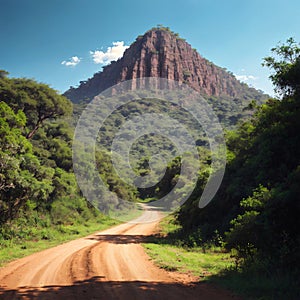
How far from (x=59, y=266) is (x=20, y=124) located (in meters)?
12.4

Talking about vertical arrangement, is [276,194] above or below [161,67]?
below

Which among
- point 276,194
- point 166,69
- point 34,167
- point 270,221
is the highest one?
point 166,69

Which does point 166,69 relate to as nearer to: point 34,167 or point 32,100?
point 32,100

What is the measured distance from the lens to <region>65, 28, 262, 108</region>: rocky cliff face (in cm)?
17025

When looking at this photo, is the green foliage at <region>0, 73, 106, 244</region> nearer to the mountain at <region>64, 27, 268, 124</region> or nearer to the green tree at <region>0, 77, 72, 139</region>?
the green tree at <region>0, 77, 72, 139</region>

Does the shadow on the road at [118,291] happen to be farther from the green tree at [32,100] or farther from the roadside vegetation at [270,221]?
the green tree at [32,100]

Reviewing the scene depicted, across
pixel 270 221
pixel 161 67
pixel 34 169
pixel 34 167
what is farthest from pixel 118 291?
pixel 161 67

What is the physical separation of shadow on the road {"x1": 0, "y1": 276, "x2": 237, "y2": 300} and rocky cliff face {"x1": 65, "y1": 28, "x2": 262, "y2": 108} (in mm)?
162150

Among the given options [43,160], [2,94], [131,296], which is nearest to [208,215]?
[131,296]

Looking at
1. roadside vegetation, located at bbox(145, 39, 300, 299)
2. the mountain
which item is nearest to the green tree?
roadside vegetation, located at bbox(145, 39, 300, 299)

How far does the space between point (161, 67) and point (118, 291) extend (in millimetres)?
173652

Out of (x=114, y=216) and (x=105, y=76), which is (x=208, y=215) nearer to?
(x=114, y=216)

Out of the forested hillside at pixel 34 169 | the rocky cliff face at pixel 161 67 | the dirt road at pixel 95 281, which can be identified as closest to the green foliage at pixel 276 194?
the dirt road at pixel 95 281

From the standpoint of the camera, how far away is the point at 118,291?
312 inches
